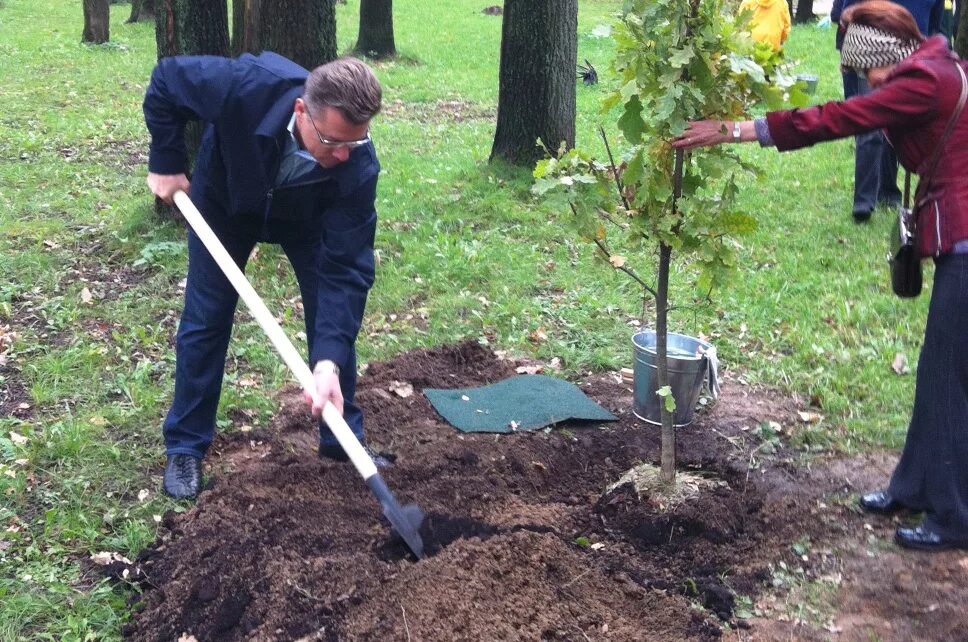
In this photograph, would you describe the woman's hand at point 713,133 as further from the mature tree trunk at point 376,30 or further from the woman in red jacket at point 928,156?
the mature tree trunk at point 376,30

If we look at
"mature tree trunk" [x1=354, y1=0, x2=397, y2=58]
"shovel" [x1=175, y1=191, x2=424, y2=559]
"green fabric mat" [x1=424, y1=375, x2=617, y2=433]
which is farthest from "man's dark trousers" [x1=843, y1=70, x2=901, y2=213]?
"mature tree trunk" [x1=354, y1=0, x2=397, y2=58]

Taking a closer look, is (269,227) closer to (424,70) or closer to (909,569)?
(909,569)

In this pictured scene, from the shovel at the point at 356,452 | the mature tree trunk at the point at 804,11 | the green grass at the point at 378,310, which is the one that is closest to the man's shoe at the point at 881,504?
the green grass at the point at 378,310

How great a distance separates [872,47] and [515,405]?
2.48m

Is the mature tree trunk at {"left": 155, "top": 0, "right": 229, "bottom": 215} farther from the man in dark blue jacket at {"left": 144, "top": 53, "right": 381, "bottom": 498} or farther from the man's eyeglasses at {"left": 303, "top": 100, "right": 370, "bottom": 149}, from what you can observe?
the man's eyeglasses at {"left": 303, "top": 100, "right": 370, "bottom": 149}

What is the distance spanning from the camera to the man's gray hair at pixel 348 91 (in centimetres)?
308

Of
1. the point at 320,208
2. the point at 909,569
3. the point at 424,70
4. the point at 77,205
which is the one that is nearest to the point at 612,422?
the point at 909,569

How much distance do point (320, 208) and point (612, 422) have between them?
6.46 ft

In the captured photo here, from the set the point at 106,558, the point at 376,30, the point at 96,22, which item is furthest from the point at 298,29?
the point at 96,22

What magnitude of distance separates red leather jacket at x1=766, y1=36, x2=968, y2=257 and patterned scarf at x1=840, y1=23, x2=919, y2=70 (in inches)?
2.3

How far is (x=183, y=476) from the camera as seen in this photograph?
3.99 metres

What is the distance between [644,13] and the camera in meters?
3.28

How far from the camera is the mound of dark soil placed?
2971mm

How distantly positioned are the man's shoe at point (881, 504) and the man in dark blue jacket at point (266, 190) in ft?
7.75
